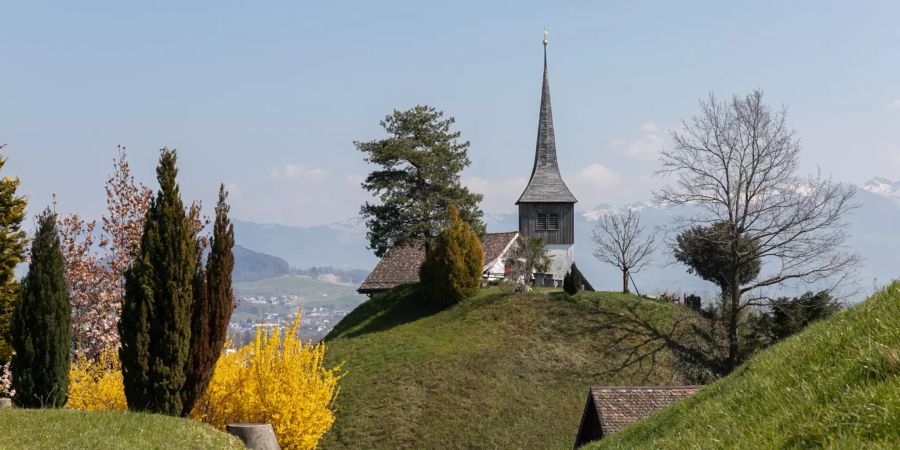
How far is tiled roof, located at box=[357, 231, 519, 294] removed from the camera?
68881 mm

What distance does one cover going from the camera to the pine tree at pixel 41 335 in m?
25.1

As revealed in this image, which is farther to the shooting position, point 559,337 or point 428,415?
point 559,337

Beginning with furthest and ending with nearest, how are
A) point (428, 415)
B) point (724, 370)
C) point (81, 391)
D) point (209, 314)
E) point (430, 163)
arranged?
point (430, 163)
point (724, 370)
point (428, 415)
point (81, 391)
point (209, 314)

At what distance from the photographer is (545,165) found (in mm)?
74000

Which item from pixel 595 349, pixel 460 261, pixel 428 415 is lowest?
pixel 428 415

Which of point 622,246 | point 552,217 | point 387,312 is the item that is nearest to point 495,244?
point 552,217

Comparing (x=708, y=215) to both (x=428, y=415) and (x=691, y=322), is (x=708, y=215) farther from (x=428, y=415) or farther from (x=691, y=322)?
(x=428, y=415)

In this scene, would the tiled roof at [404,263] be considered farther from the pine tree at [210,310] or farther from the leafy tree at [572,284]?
the pine tree at [210,310]

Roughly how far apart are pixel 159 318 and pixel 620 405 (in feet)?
54.5

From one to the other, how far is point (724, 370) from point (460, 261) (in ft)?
61.3

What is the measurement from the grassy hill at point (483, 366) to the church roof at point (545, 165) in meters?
15.4

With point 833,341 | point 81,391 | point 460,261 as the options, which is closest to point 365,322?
point 460,261

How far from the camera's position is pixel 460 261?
57.0 meters

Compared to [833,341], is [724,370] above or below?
below
